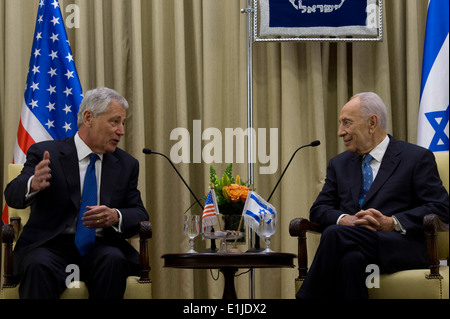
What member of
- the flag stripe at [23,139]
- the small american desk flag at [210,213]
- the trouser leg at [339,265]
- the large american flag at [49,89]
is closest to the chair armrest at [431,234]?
the trouser leg at [339,265]

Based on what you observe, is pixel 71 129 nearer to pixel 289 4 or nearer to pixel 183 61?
pixel 183 61

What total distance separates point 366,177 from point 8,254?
6.00ft

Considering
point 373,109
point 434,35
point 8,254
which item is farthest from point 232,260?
point 434,35

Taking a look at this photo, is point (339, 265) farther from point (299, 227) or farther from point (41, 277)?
point (41, 277)

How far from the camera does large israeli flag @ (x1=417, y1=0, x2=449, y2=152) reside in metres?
4.28

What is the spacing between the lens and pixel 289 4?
4.67 meters

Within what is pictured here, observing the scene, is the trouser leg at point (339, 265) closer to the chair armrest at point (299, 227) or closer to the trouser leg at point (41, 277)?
the chair armrest at point (299, 227)

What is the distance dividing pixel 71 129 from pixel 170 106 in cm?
78

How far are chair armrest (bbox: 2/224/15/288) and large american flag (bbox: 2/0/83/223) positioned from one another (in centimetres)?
Answer: 114

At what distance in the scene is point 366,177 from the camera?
3.68 m

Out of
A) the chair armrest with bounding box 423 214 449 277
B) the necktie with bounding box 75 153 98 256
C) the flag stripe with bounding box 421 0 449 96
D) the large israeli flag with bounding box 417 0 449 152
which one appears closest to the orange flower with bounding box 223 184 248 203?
the necktie with bounding box 75 153 98 256

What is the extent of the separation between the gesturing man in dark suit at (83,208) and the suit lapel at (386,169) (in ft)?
3.87

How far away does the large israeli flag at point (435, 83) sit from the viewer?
14.0 ft

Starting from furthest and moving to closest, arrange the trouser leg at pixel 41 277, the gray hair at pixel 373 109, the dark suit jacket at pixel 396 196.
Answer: the gray hair at pixel 373 109 < the dark suit jacket at pixel 396 196 < the trouser leg at pixel 41 277
